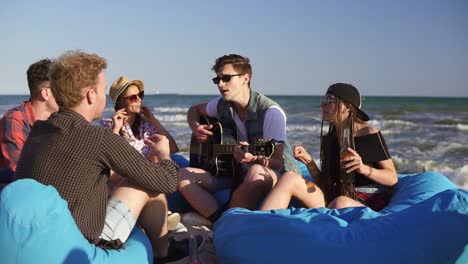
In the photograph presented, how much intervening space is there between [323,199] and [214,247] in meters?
0.87

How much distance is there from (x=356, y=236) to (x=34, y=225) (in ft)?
5.24

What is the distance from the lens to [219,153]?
4523 millimetres

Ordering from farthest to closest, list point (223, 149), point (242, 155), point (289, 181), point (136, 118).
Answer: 1. point (136, 118)
2. point (223, 149)
3. point (242, 155)
4. point (289, 181)

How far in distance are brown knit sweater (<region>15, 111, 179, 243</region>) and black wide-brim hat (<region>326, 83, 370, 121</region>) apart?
1.67 m

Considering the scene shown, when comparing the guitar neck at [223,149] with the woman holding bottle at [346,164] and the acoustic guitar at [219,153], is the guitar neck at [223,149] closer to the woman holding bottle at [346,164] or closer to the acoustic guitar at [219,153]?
the acoustic guitar at [219,153]

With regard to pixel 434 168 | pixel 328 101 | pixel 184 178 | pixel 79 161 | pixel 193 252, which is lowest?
pixel 434 168

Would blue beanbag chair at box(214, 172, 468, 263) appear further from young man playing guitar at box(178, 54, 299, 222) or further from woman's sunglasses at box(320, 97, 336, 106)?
woman's sunglasses at box(320, 97, 336, 106)

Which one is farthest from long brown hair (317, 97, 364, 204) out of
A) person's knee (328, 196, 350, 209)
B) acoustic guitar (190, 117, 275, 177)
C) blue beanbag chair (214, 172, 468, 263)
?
acoustic guitar (190, 117, 275, 177)

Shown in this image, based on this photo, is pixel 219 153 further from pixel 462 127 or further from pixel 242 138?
pixel 462 127

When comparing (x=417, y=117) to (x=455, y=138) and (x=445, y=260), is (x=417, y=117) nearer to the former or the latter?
(x=455, y=138)

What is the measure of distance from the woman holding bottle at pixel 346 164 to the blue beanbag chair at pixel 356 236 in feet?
1.68

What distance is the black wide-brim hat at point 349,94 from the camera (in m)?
3.86

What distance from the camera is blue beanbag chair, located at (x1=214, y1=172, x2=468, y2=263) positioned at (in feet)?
9.16

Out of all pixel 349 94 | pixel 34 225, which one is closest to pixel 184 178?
pixel 349 94
